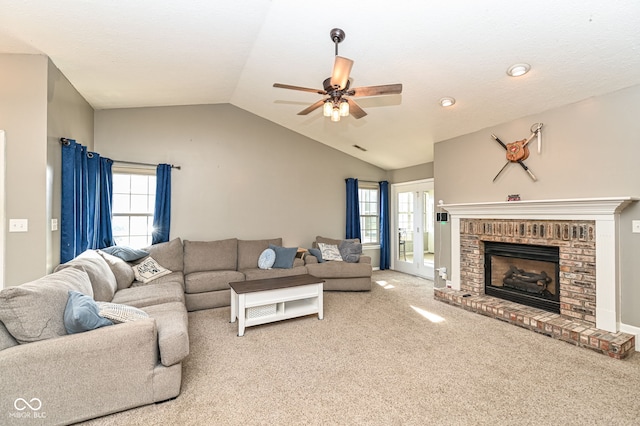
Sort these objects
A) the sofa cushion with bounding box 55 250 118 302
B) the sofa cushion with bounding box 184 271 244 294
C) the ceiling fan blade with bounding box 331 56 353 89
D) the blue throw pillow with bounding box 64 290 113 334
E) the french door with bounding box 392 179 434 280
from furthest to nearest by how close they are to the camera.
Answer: the french door with bounding box 392 179 434 280 → the sofa cushion with bounding box 184 271 244 294 → the sofa cushion with bounding box 55 250 118 302 → the ceiling fan blade with bounding box 331 56 353 89 → the blue throw pillow with bounding box 64 290 113 334

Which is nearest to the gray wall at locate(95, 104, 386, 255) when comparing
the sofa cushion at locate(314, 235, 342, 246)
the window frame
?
the sofa cushion at locate(314, 235, 342, 246)

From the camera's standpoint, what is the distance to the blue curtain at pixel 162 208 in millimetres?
4477

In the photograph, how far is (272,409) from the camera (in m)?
1.96

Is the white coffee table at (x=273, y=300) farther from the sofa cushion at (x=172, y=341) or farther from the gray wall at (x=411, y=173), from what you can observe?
the gray wall at (x=411, y=173)

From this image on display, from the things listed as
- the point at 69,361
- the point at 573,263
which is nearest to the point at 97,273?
the point at 69,361

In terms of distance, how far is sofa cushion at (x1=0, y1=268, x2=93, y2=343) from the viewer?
1.69 meters

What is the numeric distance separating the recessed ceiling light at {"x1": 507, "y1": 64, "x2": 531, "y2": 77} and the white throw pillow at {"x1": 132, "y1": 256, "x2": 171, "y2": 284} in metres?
4.71

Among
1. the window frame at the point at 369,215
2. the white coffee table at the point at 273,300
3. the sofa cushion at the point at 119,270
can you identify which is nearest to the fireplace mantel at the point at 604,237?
the white coffee table at the point at 273,300

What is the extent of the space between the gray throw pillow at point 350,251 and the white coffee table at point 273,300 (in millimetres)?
1531

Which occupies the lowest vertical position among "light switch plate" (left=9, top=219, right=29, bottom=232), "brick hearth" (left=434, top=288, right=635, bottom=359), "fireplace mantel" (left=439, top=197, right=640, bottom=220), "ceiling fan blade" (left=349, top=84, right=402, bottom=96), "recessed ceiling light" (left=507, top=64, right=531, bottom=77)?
"brick hearth" (left=434, top=288, right=635, bottom=359)

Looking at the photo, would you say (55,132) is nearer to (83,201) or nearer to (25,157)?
(25,157)

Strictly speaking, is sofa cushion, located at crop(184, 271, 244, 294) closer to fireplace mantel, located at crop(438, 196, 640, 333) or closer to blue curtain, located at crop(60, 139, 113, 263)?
blue curtain, located at crop(60, 139, 113, 263)

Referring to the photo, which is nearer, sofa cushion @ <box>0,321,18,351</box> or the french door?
sofa cushion @ <box>0,321,18,351</box>

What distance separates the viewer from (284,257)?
4684 millimetres
